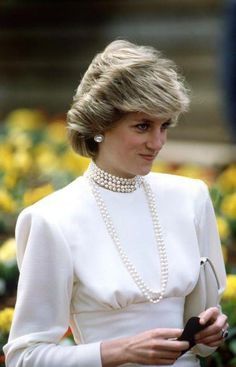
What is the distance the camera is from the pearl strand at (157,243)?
289 centimetres

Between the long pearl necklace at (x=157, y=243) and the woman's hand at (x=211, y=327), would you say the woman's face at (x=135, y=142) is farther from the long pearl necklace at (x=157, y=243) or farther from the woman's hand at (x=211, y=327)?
the woman's hand at (x=211, y=327)

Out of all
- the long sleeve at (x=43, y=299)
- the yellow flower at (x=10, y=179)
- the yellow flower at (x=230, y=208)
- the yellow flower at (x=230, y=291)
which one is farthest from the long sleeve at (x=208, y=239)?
the yellow flower at (x=10, y=179)

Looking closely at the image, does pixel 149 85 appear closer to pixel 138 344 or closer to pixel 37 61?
pixel 138 344

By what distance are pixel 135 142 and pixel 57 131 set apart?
478cm

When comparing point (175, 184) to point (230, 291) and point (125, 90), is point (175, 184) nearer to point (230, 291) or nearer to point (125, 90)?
point (125, 90)

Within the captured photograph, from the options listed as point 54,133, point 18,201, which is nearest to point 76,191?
point 18,201

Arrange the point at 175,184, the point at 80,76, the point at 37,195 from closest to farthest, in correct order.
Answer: the point at 175,184 < the point at 37,195 < the point at 80,76

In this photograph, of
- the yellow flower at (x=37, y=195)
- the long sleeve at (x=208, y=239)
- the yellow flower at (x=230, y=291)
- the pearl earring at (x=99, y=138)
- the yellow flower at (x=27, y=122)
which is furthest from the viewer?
the yellow flower at (x=27, y=122)

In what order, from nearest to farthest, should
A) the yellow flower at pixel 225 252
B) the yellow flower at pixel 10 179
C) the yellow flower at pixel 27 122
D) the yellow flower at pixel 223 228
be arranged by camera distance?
the yellow flower at pixel 225 252, the yellow flower at pixel 223 228, the yellow flower at pixel 10 179, the yellow flower at pixel 27 122

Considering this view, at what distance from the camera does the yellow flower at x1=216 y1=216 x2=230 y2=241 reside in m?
4.82

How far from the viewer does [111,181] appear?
118 inches

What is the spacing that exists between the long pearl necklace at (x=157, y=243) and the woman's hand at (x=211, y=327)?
0.13 metres

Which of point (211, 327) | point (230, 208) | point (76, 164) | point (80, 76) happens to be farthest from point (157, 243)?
point (80, 76)

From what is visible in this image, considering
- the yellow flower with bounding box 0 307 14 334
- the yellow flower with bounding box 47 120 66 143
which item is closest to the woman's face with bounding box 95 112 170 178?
the yellow flower with bounding box 0 307 14 334
